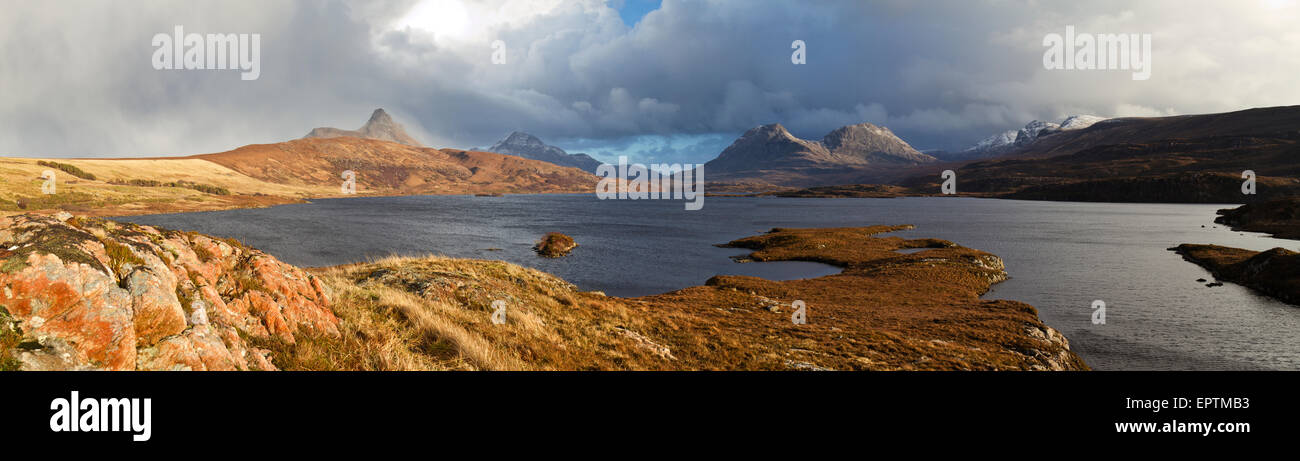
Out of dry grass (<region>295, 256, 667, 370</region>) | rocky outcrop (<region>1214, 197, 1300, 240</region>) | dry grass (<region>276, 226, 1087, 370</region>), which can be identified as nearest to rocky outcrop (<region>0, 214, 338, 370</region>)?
dry grass (<region>276, 226, 1087, 370</region>)

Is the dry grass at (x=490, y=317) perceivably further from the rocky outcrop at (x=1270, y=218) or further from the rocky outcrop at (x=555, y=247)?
the rocky outcrop at (x=1270, y=218)

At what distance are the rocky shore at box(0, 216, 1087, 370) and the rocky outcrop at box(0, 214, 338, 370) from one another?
2cm

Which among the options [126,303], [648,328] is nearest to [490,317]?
[648,328]

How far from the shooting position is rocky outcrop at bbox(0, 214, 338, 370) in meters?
5.16

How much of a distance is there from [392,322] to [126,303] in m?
4.76

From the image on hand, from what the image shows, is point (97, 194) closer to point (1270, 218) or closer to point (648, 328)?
point (648, 328)

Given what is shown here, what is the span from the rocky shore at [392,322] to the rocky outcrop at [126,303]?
0.02 metres

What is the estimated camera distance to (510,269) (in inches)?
907

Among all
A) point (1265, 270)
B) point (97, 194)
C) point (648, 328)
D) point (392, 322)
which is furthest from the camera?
point (97, 194)

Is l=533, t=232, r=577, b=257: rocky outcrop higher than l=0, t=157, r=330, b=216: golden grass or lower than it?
lower

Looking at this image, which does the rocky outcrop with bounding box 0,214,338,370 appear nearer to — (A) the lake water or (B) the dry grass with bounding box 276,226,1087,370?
(B) the dry grass with bounding box 276,226,1087,370

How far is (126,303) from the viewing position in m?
5.95
